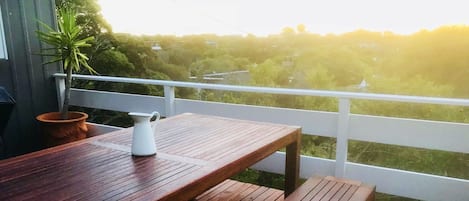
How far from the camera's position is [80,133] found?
362cm

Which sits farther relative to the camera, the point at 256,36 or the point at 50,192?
the point at 256,36

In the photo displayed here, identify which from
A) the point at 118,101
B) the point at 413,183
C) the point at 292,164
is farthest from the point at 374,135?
the point at 118,101

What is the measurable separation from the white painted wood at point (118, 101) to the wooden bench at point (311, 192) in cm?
118

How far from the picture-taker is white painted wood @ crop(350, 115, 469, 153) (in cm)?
220

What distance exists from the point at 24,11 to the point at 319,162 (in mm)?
3339

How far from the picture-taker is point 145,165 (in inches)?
58.2

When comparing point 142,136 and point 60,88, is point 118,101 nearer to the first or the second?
point 60,88

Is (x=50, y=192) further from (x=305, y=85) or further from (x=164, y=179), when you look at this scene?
(x=305, y=85)

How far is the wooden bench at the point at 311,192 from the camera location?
6.16 ft

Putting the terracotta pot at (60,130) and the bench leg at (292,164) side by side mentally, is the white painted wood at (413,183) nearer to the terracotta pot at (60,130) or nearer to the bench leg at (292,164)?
the bench leg at (292,164)

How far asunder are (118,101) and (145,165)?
235 cm

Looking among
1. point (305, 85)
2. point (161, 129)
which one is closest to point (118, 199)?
point (161, 129)

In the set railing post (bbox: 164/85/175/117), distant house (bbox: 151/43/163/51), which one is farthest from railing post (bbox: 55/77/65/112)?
distant house (bbox: 151/43/163/51)

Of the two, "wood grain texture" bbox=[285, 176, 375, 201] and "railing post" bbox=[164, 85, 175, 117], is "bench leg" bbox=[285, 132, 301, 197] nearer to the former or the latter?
"wood grain texture" bbox=[285, 176, 375, 201]
